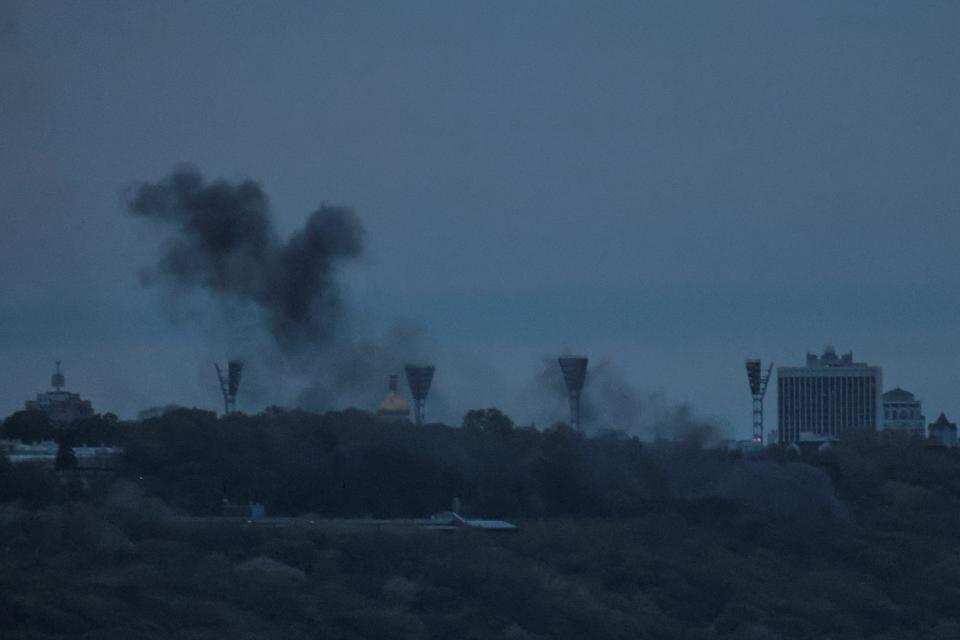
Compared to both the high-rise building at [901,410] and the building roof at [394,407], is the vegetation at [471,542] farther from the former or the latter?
the high-rise building at [901,410]

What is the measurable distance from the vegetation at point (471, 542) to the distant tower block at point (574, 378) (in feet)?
29.8

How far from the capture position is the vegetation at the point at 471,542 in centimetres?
4912

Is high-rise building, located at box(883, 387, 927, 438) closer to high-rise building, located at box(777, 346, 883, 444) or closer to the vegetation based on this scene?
high-rise building, located at box(777, 346, 883, 444)

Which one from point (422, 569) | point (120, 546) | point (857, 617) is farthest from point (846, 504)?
point (120, 546)

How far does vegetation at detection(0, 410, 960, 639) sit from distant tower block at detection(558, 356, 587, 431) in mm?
9088

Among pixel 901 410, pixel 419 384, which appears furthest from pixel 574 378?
pixel 901 410

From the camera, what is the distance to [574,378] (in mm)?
97625

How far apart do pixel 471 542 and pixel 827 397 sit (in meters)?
116

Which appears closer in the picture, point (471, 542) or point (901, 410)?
point (471, 542)

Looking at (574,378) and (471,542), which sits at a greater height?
(574,378)

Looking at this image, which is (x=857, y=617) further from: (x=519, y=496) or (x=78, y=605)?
(x=78, y=605)

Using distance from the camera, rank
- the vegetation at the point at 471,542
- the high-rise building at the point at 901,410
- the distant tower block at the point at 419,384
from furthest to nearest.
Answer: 1. the high-rise building at the point at 901,410
2. the distant tower block at the point at 419,384
3. the vegetation at the point at 471,542

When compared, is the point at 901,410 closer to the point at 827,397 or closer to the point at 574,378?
the point at 827,397

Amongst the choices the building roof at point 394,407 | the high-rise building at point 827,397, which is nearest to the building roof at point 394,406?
the building roof at point 394,407
